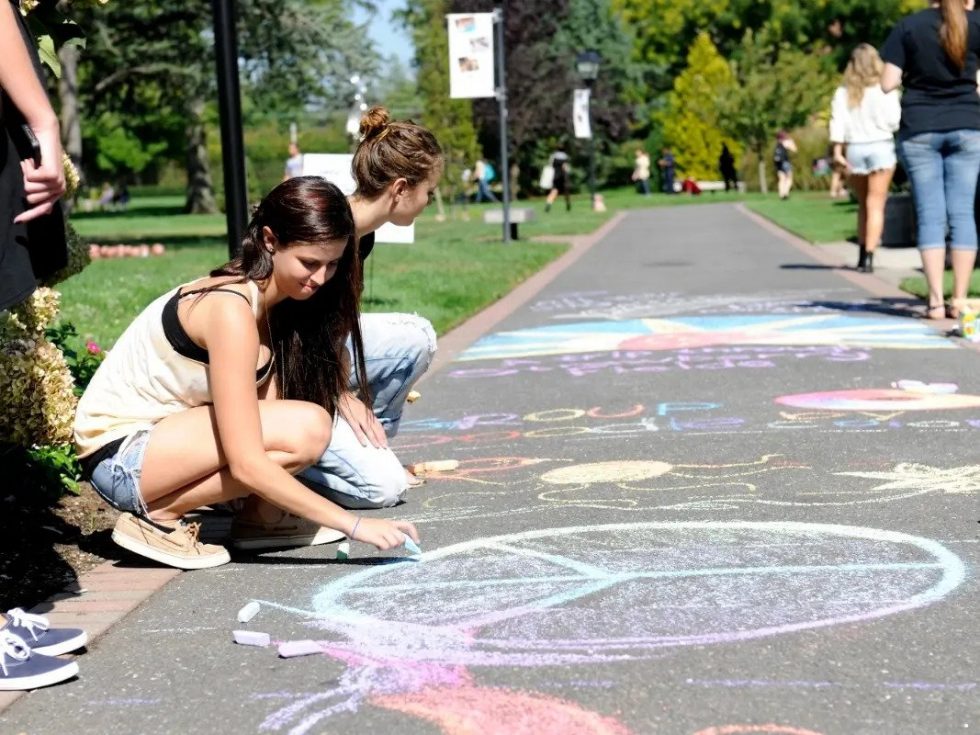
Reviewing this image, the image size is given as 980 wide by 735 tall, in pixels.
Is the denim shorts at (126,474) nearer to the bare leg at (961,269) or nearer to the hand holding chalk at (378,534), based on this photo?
the hand holding chalk at (378,534)

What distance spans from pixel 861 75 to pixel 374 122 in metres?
9.82

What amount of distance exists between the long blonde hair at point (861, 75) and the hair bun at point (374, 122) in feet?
31.5

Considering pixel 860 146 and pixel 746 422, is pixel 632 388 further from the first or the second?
pixel 860 146

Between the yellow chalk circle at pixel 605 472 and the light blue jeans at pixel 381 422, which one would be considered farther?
the yellow chalk circle at pixel 605 472

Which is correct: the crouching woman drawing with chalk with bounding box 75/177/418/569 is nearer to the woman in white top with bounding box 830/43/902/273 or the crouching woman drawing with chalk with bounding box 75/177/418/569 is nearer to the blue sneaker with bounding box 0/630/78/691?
the blue sneaker with bounding box 0/630/78/691

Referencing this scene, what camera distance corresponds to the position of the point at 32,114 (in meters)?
3.37

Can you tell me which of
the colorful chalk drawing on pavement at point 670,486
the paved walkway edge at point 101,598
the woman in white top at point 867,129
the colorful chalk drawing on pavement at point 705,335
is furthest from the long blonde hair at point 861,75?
the paved walkway edge at point 101,598

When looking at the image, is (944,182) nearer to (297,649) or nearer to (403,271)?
(297,649)

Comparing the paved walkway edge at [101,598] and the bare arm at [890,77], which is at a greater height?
the bare arm at [890,77]

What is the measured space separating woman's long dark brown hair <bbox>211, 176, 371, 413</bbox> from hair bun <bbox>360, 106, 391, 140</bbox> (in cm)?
84

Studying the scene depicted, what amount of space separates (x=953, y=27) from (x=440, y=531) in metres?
6.45

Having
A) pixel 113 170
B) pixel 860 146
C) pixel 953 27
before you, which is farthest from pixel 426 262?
pixel 113 170

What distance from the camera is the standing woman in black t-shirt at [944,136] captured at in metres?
9.84

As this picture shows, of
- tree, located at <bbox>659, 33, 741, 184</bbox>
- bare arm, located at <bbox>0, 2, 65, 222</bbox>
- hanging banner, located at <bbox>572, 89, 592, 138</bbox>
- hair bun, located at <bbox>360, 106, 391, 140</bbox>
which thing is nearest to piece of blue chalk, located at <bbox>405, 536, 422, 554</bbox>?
bare arm, located at <bbox>0, 2, 65, 222</bbox>
